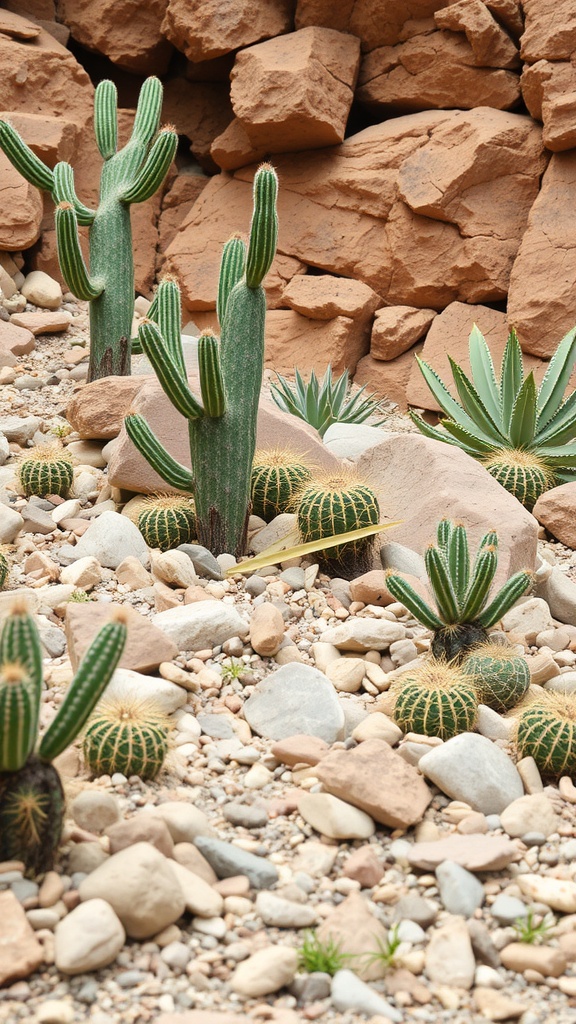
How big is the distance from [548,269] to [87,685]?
605cm

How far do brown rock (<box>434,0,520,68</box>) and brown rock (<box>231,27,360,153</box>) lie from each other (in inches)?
32.3

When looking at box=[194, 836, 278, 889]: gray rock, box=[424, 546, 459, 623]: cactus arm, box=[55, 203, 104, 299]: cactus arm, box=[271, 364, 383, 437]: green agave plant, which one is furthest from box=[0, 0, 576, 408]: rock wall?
box=[194, 836, 278, 889]: gray rock

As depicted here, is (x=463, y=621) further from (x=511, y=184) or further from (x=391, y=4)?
(x=391, y=4)

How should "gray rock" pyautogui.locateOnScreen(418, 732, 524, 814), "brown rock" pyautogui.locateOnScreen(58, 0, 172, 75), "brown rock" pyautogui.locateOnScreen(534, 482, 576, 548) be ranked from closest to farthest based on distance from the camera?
"gray rock" pyautogui.locateOnScreen(418, 732, 524, 814) < "brown rock" pyautogui.locateOnScreen(534, 482, 576, 548) < "brown rock" pyautogui.locateOnScreen(58, 0, 172, 75)

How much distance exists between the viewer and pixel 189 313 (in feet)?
29.1

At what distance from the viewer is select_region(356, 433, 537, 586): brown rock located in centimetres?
435

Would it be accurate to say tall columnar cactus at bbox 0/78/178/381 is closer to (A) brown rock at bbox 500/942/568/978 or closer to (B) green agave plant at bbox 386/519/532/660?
(B) green agave plant at bbox 386/519/532/660

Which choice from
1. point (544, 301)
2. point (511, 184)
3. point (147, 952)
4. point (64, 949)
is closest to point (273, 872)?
point (147, 952)

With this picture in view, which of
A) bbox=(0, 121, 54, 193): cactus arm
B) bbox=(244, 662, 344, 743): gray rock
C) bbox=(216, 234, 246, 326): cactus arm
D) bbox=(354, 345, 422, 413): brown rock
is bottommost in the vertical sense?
bbox=(354, 345, 422, 413): brown rock

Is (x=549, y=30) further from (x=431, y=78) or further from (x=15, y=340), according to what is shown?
(x=15, y=340)

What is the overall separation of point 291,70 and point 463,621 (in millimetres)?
5598

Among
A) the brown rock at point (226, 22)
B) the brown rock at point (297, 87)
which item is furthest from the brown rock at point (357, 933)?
the brown rock at point (226, 22)

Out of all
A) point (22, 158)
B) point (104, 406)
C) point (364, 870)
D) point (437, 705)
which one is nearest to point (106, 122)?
point (22, 158)

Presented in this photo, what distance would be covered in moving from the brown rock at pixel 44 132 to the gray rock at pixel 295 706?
6.07 m
